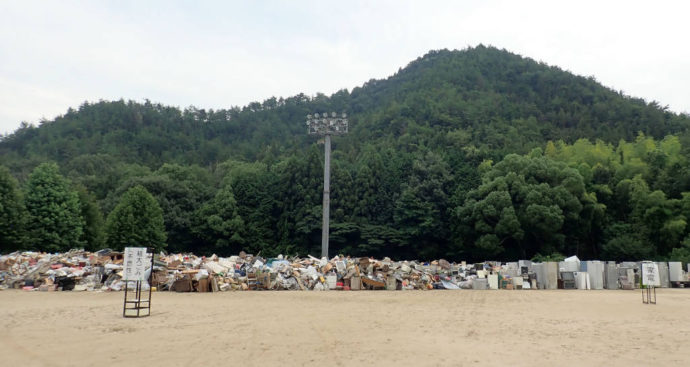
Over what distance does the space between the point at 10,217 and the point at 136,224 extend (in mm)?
8873

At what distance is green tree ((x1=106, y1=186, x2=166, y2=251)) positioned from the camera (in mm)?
42438

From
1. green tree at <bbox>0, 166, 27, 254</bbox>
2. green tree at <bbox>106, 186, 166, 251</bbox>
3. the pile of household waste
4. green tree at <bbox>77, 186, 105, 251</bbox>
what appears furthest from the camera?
green tree at <bbox>77, 186, 105, 251</bbox>

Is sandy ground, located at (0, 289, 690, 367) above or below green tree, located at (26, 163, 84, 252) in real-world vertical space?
below

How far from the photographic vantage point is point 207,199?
5481cm

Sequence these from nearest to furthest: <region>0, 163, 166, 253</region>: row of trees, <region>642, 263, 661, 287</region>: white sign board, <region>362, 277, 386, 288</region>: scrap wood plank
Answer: <region>642, 263, 661, 287</region>: white sign board
<region>362, 277, 386, 288</region>: scrap wood plank
<region>0, 163, 166, 253</region>: row of trees

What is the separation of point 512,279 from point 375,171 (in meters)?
23.9

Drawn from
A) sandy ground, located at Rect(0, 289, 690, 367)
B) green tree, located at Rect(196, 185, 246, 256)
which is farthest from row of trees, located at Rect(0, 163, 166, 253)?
sandy ground, located at Rect(0, 289, 690, 367)

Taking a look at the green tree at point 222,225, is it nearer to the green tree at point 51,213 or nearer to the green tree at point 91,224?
the green tree at point 91,224

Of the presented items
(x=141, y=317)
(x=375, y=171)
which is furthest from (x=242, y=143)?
(x=141, y=317)

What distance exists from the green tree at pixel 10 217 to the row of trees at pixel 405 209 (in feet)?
0.31

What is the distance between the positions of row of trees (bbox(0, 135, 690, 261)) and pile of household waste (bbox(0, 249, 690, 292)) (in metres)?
9.50

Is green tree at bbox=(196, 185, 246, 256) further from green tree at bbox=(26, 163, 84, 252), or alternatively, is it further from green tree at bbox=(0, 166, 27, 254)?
green tree at bbox=(0, 166, 27, 254)

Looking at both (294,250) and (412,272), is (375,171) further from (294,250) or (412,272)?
(412,272)

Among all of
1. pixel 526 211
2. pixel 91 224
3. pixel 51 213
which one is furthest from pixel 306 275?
pixel 91 224
